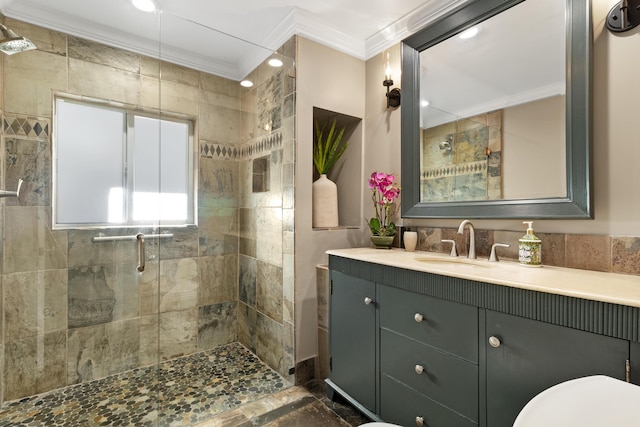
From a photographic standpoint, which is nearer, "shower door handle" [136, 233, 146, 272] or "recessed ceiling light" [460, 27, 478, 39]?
"recessed ceiling light" [460, 27, 478, 39]

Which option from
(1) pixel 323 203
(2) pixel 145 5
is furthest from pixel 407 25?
(2) pixel 145 5

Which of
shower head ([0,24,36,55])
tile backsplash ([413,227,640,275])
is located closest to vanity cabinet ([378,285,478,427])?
tile backsplash ([413,227,640,275])

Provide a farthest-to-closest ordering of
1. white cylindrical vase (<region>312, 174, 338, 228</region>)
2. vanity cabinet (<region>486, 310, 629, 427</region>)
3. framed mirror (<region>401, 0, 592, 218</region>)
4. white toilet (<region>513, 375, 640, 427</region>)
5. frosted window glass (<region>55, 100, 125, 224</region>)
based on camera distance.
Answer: white cylindrical vase (<region>312, 174, 338, 228</region>), frosted window glass (<region>55, 100, 125, 224</region>), framed mirror (<region>401, 0, 592, 218</region>), vanity cabinet (<region>486, 310, 629, 427</region>), white toilet (<region>513, 375, 640, 427</region>)

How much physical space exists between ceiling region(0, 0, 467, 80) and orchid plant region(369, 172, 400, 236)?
0.99 metres

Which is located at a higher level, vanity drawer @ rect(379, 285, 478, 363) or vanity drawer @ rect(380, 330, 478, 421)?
vanity drawer @ rect(379, 285, 478, 363)

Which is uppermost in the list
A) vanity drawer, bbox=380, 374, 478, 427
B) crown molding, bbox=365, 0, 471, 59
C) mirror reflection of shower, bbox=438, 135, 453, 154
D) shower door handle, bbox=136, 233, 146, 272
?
crown molding, bbox=365, 0, 471, 59

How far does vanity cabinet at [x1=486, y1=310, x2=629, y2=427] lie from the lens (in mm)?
847

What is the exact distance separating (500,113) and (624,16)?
532 mm

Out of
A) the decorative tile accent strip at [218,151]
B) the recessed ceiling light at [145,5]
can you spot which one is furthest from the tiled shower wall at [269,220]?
the recessed ceiling light at [145,5]

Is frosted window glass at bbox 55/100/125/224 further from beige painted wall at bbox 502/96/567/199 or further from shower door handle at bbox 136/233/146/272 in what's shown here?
beige painted wall at bbox 502/96/567/199

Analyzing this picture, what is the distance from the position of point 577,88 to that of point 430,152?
2.44 ft

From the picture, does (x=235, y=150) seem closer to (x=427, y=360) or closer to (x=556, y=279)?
(x=427, y=360)

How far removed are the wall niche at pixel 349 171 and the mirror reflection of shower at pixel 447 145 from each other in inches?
26.1

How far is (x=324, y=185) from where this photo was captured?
2.17 metres
